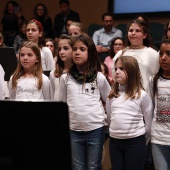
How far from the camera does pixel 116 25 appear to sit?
773cm

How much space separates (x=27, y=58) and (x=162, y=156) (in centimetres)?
130

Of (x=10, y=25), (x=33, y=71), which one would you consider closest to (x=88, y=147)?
(x=33, y=71)

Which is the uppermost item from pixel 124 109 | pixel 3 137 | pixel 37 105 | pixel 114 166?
pixel 37 105

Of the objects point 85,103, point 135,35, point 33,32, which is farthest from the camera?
point 33,32

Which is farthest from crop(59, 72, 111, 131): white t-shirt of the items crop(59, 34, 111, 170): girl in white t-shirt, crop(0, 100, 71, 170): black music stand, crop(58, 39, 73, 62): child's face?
crop(0, 100, 71, 170): black music stand

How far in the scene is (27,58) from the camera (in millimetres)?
3201

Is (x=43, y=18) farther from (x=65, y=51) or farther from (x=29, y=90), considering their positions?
(x=29, y=90)

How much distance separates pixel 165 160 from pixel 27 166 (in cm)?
159

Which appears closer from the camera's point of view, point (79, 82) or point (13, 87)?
point (79, 82)

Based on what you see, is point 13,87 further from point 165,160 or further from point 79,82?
point 165,160

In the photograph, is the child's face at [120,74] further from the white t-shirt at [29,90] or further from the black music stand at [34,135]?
the black music stand at [34,135]

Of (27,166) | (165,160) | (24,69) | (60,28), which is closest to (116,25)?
(60,28)

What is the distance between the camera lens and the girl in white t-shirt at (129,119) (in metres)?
2.77

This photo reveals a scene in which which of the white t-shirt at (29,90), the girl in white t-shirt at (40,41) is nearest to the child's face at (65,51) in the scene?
the white t-shirt at (29,90)
